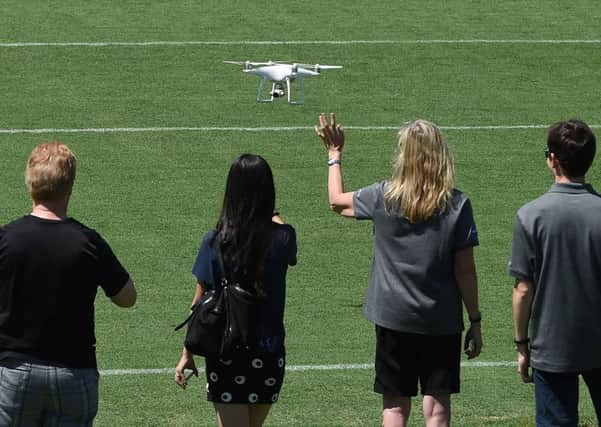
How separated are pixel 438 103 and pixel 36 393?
13452 mm

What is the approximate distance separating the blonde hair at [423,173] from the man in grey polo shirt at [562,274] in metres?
0.48

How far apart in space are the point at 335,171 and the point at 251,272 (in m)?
0.99

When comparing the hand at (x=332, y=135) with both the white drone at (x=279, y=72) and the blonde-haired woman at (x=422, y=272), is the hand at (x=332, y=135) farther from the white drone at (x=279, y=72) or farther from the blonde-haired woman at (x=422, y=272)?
the white drone at (x=279, y=72)

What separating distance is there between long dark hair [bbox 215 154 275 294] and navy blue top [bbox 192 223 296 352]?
0.15ft

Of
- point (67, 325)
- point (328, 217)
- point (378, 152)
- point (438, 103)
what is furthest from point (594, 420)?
point (438, 103)

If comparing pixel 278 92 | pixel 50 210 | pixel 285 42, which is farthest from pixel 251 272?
pixel 285 42

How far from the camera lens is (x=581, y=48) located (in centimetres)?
2139

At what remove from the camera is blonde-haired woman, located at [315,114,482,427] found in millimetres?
6629

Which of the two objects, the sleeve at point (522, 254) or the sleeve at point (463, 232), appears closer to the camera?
the sleeve at point (522, 254)

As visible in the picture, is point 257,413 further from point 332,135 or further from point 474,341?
point 332,135

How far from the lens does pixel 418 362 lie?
6.81m

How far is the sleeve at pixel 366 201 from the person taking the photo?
677 cm

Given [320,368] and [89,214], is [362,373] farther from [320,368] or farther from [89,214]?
[89,214]

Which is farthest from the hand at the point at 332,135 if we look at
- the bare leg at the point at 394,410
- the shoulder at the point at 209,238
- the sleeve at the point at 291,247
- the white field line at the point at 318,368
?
the white field line at the point at 318,368
